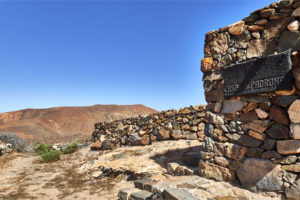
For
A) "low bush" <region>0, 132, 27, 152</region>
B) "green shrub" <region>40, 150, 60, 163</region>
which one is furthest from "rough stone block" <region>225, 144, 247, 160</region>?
"low bush" <region>0, 132, 27, 152</region>

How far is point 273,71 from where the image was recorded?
8.95ft

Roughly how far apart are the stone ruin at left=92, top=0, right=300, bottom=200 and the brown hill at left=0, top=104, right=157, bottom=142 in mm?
28488

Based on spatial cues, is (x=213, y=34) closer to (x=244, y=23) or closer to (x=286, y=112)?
(x=244, y=23)

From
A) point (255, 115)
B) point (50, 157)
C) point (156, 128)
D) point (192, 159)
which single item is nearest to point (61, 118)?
point (50, 157)

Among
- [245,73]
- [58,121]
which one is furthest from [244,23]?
[58,121]

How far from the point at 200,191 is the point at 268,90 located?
1746mm

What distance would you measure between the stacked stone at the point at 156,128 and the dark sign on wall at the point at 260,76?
11.8 feet

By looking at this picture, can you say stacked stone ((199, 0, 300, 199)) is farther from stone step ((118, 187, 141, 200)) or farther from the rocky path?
stone step ((118, 187, 141, 200))

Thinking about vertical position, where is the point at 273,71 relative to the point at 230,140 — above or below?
above

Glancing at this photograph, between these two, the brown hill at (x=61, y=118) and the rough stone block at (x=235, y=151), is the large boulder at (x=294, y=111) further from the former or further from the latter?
the brown hill at (x=61, y=118)

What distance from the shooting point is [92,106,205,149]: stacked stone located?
22.6 feet

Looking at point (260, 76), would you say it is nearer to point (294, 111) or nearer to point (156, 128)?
point (294, 111)

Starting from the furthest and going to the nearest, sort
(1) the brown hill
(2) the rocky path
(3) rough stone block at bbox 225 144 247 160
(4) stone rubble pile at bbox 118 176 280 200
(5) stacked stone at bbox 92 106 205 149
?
(1) the brown hill < (5) stacked stone at bbox 92 106 205 149 < (2) the rocky path < (3) rough stone block at bbox 225 144 247 160 < (4) stone rubble pile at bbox 118 176 280 200

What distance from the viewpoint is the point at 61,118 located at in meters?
36.9
